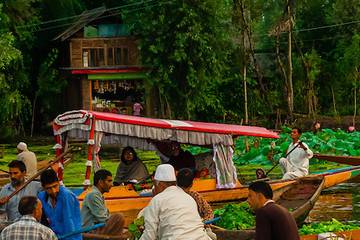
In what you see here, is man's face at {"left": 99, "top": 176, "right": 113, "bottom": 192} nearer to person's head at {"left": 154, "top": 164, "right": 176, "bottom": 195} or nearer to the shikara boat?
person's head at {"left": 154, "top": 164, "right": 176, "bottom": 195}

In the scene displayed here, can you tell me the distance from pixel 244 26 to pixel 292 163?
833 inches

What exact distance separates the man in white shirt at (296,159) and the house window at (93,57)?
79.3 ft

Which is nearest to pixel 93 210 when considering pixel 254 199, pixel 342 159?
pixel 254 199

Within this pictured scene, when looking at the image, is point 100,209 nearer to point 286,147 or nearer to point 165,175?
point 165,175

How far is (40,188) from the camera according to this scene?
31.0 feet

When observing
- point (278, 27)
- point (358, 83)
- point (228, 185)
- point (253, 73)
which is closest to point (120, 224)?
point (228, 185)

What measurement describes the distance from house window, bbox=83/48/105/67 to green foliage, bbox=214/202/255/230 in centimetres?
2818

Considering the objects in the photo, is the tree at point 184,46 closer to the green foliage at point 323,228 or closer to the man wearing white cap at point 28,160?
the man wearing white cap at point 28,160

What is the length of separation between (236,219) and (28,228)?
5.13 meters

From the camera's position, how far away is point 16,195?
31.2ft

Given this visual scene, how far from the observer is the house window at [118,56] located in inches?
1571

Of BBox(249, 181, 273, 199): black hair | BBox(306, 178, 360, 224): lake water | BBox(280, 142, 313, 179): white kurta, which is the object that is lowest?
BBox(306, 178, 360, 224): lake water

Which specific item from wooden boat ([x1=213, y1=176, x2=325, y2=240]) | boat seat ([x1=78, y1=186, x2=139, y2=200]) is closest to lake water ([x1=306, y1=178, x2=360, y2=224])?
wooden boat ([x1=213, y1=176, x2=325, y2=240])

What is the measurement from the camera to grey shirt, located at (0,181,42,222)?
941 centimetres
